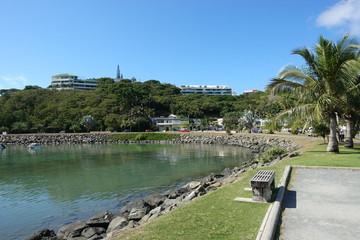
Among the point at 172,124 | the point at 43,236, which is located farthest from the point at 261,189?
the point at 172,124

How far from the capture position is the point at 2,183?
21359mm

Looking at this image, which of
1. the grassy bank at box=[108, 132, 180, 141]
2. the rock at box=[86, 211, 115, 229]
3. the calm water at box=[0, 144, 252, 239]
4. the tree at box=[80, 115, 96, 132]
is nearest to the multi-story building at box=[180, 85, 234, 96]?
the tree at box=[80, 115, 96, 132]

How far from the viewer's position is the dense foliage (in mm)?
82375

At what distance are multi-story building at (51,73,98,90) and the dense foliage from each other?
1132 inches

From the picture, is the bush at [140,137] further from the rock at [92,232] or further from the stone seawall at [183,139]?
the rock at [92,232]

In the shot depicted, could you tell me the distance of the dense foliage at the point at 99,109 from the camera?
82.4 meters

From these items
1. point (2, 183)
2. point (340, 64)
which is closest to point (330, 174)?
point (340, 64)

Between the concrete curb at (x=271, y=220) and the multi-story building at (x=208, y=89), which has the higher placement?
the multi-story building at (x=208, y=89)

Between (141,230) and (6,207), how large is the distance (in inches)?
478

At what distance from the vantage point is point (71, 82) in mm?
148125

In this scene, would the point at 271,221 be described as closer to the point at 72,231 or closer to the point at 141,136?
the point at 72,231

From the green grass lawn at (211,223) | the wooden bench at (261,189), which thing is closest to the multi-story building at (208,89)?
the wooden bench at (261,189)

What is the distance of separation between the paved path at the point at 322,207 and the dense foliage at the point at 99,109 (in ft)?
185

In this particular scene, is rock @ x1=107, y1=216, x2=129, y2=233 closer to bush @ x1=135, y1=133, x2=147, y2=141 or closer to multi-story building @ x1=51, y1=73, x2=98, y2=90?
bush @ x1=135, y1=133, x2=147, y2=141
